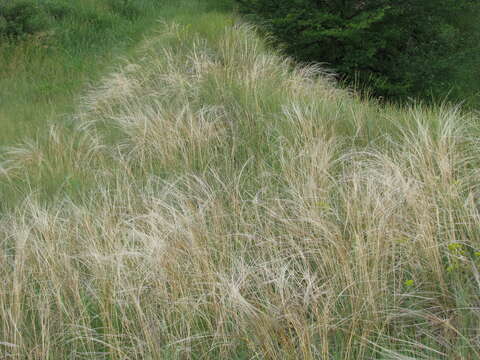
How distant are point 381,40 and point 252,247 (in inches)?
308

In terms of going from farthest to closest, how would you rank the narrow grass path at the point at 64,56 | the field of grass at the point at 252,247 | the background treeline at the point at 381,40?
the background treeline at the point at 381,40, the narrow grass path at the point at 64,56, the field of grass at the point at 252,247

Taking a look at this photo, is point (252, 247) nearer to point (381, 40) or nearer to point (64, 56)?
point (64, 56)

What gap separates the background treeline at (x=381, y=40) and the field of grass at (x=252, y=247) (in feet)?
16.4

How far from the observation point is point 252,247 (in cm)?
318

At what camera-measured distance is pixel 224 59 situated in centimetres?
740

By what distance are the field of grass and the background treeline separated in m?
5.01

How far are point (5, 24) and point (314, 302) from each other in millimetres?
8929

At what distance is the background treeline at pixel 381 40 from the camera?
9703 millimetres

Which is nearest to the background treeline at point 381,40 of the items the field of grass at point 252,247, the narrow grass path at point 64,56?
the narrow grass path at point 64,56

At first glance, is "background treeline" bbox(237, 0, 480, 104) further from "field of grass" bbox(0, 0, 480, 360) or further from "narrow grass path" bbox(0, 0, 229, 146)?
"field of grass" bbox(0, 0, 480, 360)

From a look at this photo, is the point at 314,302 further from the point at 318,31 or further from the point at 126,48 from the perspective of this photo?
the point at 126,48

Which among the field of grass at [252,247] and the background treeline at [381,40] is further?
the background treeline at [381,40]

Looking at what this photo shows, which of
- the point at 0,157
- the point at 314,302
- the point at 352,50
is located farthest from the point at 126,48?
the point at 314,302

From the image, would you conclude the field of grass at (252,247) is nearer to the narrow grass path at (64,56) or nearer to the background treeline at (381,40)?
the narrow grass path at (64,56)
